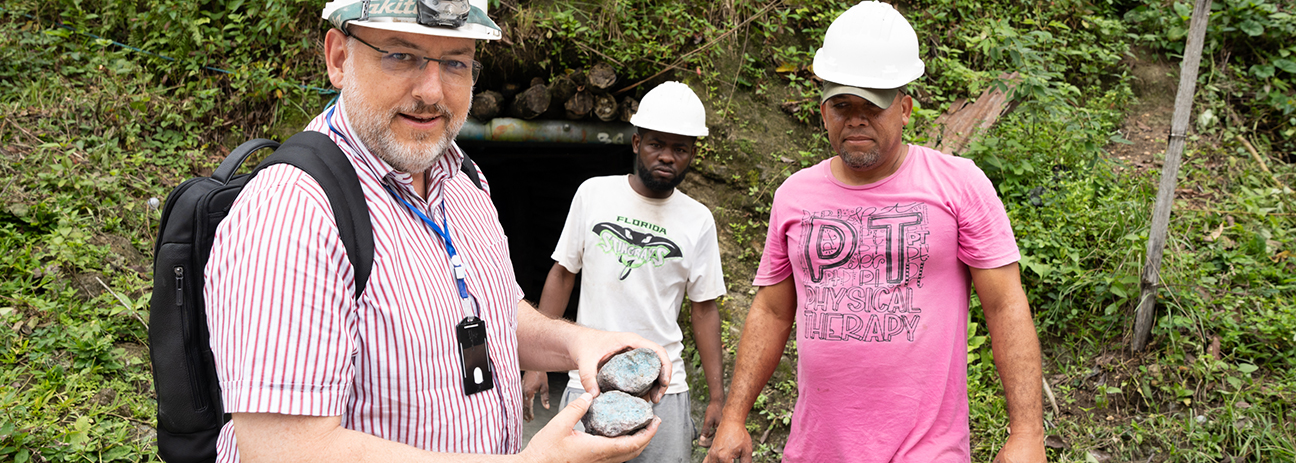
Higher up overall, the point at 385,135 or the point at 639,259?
the point at 385,135

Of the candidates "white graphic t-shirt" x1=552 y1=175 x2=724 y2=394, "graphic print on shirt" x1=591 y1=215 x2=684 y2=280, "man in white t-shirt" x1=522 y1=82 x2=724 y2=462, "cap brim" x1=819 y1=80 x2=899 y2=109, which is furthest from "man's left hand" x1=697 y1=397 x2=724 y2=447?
"cap brim" x1=819 y1=80 x2=899 y2=109

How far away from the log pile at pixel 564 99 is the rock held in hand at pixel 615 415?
13.1 feet

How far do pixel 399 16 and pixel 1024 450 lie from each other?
2.05 meters

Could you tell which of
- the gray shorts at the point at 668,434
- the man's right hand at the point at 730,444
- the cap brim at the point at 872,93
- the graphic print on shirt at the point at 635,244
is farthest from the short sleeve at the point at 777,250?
the gray shorts at the point at 668,434

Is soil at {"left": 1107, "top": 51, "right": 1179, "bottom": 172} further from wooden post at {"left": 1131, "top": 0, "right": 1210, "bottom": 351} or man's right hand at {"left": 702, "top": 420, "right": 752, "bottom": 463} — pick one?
man's right hand at {"left": 702, "top": 420, "right": 752, "bottom": 463}

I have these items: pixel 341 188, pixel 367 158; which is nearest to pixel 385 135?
pixel 367 158

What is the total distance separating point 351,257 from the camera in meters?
1.29

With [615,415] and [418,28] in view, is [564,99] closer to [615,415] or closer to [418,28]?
[418,28]

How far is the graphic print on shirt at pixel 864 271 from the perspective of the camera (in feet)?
7.67

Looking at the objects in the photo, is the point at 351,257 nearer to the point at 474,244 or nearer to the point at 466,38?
the point at 474,244

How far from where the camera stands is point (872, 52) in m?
2.40

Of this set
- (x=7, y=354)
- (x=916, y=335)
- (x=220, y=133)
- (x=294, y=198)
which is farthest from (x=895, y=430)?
(x=220, y=133)

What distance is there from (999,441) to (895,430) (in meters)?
1.94

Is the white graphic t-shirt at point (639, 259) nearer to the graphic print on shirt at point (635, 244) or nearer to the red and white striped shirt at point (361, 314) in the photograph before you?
the graphic print on shirt at point (635, 244)
